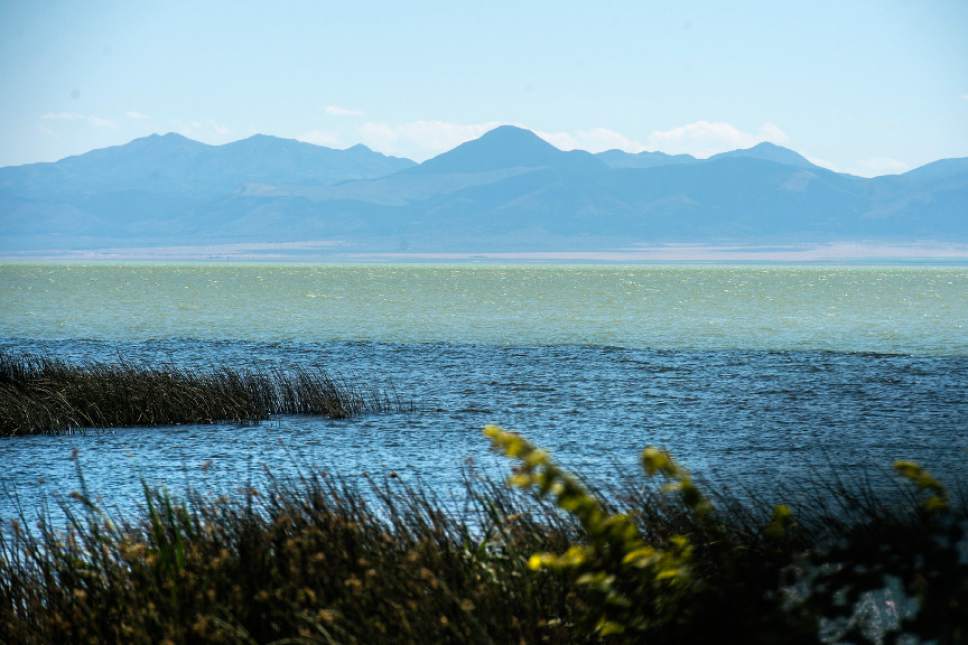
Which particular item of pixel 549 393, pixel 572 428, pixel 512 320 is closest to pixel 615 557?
pixel 572 428

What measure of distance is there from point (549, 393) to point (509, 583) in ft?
103

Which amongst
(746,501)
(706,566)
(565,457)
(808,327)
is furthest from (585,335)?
(706,566)

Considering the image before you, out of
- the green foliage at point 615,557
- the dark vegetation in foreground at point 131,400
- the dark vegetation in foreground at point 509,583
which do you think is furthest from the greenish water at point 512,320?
the green foliage at point 615,557

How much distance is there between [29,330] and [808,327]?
5242 cm

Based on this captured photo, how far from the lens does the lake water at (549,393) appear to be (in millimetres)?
25078

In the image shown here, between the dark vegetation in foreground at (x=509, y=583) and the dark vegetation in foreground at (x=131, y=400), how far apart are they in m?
18.4

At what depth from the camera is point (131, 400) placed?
30.2 metres

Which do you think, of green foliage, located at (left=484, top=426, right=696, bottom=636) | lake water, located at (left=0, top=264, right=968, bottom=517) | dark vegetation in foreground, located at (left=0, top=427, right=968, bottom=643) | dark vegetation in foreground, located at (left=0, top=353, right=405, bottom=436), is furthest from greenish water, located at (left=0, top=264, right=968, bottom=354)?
green foliage, located at (left=484, top=426, right=696, bottom=636)

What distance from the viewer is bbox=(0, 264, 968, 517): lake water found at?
2508cm

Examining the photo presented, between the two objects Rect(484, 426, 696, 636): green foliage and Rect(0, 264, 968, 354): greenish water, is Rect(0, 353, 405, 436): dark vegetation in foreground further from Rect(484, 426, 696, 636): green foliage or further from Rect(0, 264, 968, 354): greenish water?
Rect(0, 264, 968, 354): greenish water

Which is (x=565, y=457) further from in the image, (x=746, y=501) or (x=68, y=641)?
(x=68, y=641)

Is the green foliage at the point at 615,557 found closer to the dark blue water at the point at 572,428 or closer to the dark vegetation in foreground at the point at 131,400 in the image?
the dark blue water at the point at 572,428

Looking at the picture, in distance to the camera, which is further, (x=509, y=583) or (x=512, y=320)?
(x=512, y=320)

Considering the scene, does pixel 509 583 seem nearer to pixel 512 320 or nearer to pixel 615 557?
pixel 615 557
